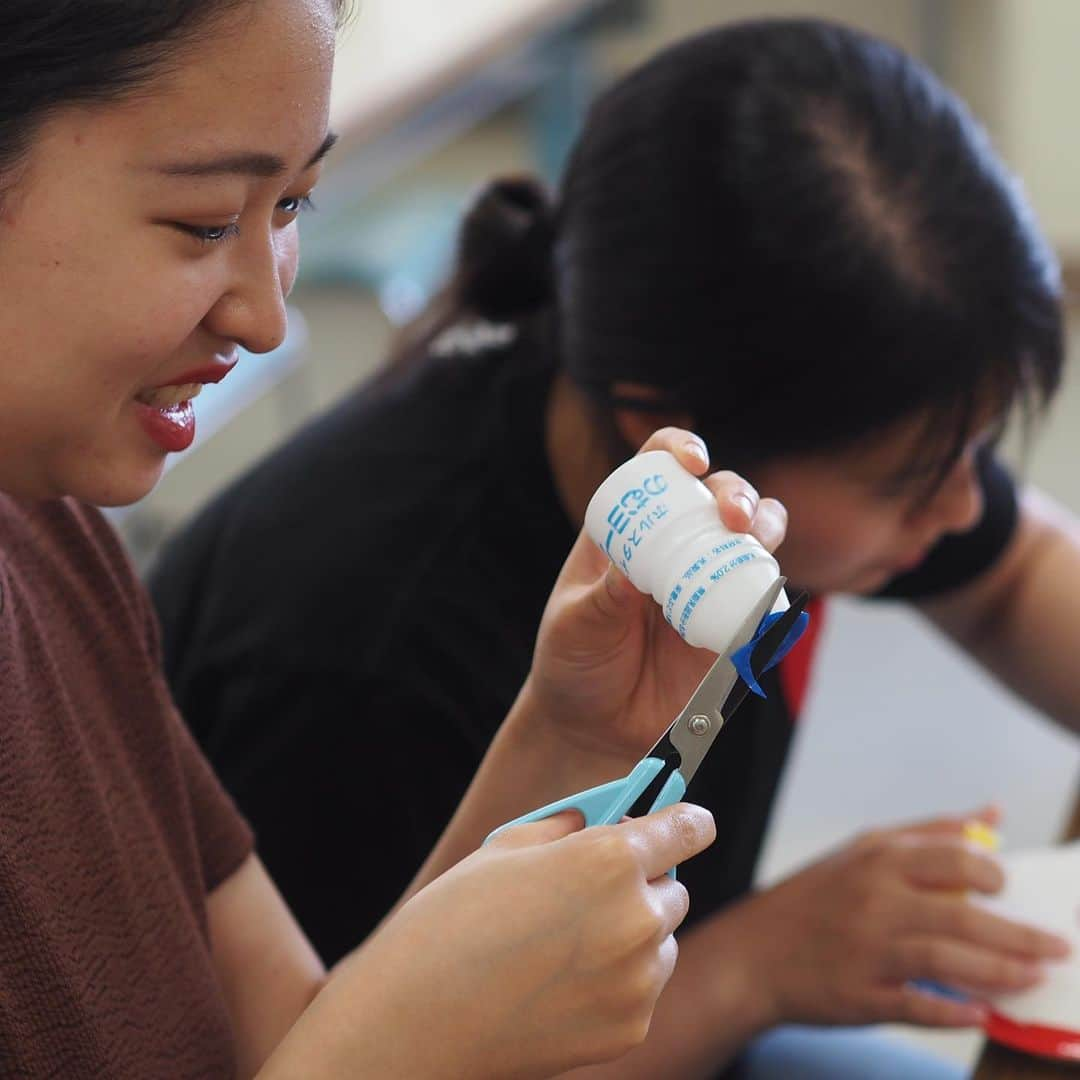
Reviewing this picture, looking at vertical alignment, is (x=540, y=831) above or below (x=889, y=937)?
above

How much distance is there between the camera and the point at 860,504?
2.91 feet

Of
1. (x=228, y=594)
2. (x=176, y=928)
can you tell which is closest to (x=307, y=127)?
(x=176, y=928)

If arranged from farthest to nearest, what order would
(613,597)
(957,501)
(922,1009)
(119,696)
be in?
(957,501) < (922,1009) < (119,696) < (613,597)

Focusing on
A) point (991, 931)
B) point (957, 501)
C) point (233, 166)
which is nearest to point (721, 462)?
point (957, 501)

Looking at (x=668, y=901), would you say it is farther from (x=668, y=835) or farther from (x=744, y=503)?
(x=744, y=503)

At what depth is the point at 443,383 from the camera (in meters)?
1.01

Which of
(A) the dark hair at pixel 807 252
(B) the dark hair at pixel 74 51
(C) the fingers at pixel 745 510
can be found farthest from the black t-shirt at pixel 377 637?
(B) the dark hair at pixel 74 51

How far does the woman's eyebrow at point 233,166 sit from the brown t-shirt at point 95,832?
8.7 inches

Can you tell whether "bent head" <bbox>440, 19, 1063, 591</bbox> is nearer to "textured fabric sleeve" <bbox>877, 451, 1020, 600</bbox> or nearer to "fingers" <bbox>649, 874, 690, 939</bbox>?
"textured fabric sleeve" <bbox>877, 451, 1020, 600</bbox>

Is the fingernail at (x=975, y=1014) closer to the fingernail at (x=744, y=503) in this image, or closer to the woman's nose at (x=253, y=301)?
the fingernail at (x=744, y=503)

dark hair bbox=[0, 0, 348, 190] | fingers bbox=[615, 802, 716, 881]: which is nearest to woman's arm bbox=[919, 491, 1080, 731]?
fingers bbox=[615, 802, 716, 881]

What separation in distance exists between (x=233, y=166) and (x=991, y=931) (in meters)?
0.55

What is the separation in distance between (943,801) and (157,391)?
159 cm

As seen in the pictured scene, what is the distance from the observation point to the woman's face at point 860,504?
0.87 m
